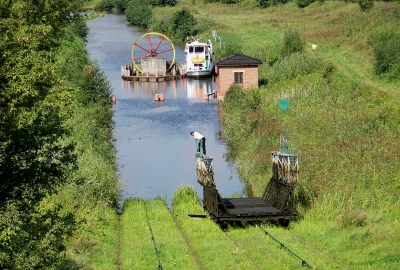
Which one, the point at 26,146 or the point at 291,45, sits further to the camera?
the point at 291,45

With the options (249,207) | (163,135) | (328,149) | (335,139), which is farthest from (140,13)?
(249,207)

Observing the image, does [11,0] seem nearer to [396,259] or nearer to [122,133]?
[396,259]

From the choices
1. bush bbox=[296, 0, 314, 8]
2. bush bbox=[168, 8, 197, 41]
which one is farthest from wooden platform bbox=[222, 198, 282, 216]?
bush bbox=[296, 0, 314, 8]

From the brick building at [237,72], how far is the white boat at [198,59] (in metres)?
10.2

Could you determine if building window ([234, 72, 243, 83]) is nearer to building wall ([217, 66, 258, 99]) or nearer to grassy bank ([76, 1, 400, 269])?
building wall ([217, 66, 258, 99])

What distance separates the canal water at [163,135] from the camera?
95.4 feet

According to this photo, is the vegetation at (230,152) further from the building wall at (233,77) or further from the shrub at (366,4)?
the shrub at (366,4)

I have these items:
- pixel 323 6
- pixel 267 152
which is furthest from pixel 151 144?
pixel 323 6

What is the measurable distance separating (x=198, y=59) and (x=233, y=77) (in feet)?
36.9

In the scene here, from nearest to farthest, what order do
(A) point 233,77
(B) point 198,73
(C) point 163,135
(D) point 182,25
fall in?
(C) point 163,135
(A) point 233,77
(B) point 198,73
(D) point 182,25

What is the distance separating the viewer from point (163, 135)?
37719 mm

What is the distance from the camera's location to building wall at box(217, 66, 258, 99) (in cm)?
4400

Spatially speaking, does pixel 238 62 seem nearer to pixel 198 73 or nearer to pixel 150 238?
pixel 198 73

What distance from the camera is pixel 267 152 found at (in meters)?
28.4
